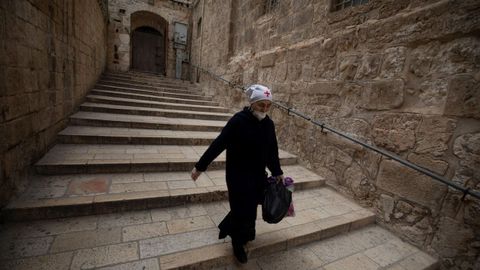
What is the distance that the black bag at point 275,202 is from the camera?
1.94 meters

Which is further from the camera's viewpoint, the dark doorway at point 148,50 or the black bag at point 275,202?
the dark doorway at point 148,50

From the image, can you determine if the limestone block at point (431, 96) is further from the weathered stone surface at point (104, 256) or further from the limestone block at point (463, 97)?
the weathered stone surface at point (104, 256)

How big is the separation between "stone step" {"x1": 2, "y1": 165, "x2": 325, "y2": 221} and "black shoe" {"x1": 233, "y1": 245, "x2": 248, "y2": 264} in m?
0.87

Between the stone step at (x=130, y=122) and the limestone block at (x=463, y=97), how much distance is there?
12.8ft

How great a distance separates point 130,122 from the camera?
4.36m

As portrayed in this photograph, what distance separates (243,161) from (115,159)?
2069 mm

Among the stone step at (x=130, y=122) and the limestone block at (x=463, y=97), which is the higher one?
the limestone block at (x=463, y=97)

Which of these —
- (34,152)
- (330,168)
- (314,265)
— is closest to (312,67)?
(330,168)

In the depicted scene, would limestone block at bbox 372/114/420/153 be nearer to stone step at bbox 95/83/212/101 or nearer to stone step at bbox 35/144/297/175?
stone step at bbox 35/144/297/175

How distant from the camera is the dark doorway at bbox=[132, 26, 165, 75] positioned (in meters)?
12.6

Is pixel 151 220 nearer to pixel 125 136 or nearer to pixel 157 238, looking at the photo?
pixel 157 238

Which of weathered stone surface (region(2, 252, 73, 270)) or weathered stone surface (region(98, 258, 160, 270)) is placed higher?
weathered stone surface (region(2, 252, 73, 270))

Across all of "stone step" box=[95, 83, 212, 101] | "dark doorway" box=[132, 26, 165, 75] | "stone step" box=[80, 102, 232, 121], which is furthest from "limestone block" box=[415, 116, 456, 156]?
"dark doorway" box=[132, 26, 165, 75]

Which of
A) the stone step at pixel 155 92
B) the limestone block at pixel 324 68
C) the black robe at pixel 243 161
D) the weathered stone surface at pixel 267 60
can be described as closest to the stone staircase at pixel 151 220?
the black robe at pixel 243 161
